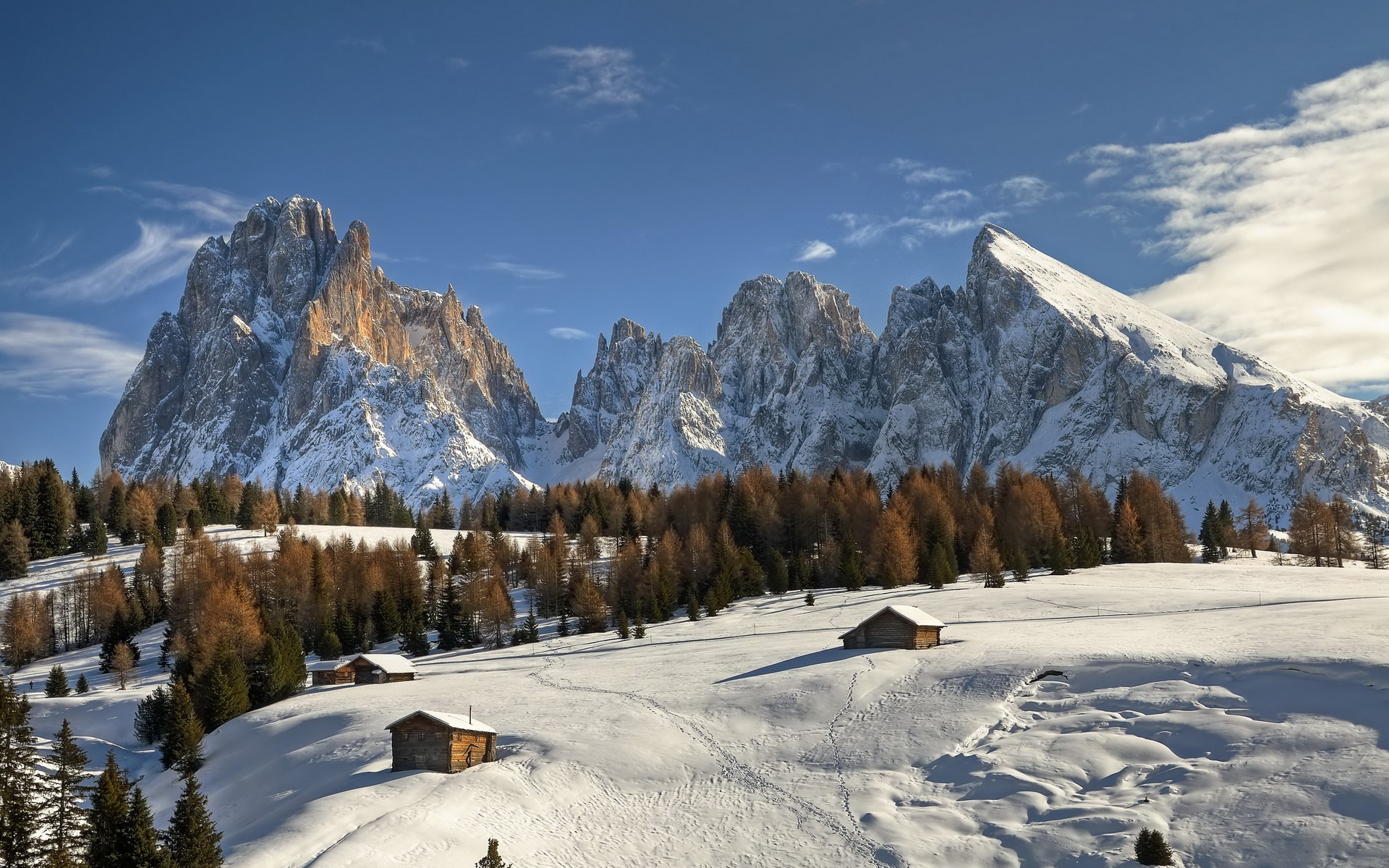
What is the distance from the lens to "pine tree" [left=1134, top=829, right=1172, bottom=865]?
88.6 feet

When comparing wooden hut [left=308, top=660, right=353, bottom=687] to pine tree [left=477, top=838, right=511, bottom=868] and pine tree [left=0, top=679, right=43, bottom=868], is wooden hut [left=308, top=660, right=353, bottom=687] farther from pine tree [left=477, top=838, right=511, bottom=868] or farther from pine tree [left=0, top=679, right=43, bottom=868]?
pine tree [left=477, top=838, right=511, bottom=868]

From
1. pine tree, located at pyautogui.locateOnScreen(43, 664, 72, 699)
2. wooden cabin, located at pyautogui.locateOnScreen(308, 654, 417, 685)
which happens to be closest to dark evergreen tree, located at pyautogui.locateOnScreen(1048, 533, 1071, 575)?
wooden cabin, located at pyautogui.locateOnScreen(308, 654, 417, 685)

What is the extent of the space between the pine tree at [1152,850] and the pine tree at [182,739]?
42765mm

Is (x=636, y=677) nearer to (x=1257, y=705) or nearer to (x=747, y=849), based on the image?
(x=747, y=849)

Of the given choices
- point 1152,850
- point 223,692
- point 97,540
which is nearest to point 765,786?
point 1152,850

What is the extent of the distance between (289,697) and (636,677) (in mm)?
23888

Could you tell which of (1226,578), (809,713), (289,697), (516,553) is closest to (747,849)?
(809,713)

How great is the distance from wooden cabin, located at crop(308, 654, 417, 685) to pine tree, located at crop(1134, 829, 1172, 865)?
46.5m

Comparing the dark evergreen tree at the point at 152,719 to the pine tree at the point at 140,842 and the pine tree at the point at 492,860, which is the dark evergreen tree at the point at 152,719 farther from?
the pine tree at the point at 492,860

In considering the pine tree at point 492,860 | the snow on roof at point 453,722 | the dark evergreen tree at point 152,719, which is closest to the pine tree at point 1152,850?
the pine tree at point 492,860

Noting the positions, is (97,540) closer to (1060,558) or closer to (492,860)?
(1060,558)

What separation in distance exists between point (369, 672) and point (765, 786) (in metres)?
35.4

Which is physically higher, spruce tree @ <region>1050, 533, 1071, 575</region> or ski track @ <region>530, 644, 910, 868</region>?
spruce tree @ <region>1050, 533, 1071, 575</region>

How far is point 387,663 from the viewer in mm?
63406
